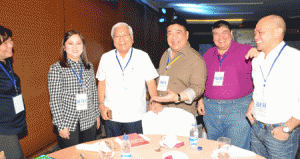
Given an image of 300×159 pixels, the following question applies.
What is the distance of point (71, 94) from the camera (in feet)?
6.79

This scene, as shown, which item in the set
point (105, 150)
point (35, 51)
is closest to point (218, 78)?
point (105, 150)

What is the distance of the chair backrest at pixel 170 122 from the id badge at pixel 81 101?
616 millimetres

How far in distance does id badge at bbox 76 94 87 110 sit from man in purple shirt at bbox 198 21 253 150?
1.35 metres

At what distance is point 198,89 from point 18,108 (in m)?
1.72

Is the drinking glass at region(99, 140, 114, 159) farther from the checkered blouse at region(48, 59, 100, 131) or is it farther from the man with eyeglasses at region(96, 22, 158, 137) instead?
the man with eyeglasses at region(96, 22, 158, 137)

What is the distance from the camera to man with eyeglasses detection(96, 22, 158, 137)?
2303mm

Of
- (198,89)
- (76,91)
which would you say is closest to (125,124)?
(76,91)

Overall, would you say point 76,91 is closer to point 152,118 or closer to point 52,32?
point 152,118

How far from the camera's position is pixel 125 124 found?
7.70ft

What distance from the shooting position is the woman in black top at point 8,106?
6.04ft

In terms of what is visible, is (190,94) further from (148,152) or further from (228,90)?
(148,152)

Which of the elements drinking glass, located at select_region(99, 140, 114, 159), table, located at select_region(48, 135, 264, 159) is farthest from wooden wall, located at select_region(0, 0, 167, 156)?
drinking glass, located at select_region(99, 140, 114, 159)

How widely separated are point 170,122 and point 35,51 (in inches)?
74.4

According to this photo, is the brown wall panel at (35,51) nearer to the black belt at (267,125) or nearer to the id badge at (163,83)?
the id badge at (163,83)
